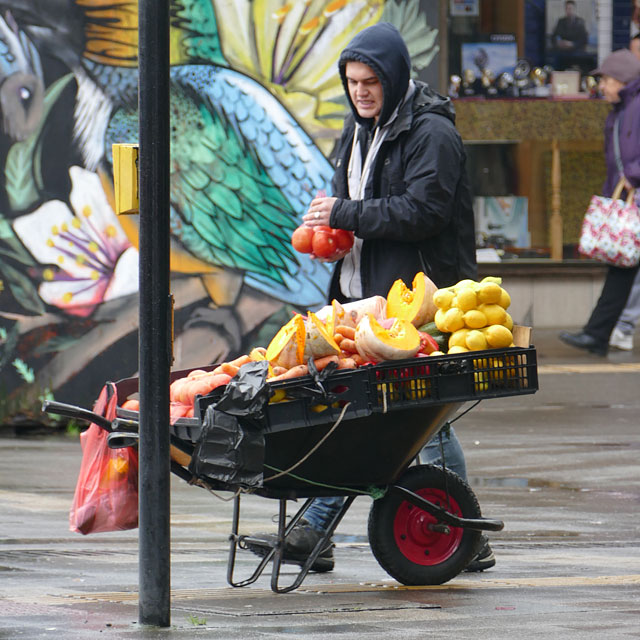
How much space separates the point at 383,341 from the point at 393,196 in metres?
0.86

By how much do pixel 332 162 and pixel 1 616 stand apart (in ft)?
20.3

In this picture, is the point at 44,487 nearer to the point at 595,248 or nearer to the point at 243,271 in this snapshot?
the point at 243,271

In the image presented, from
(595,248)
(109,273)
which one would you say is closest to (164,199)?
(109,273)

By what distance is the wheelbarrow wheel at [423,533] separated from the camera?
19.6 feet

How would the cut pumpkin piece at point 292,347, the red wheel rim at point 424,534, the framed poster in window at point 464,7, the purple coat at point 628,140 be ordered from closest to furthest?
1. the cut pumpkin piece at point 292,347
2. the red wheel rim at point 424,534
3. the purple coat at point 628,140
4. the framed poster in window at point 464,7

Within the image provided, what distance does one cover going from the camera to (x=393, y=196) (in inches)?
247

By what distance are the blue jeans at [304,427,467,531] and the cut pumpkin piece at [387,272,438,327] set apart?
645 millimetres

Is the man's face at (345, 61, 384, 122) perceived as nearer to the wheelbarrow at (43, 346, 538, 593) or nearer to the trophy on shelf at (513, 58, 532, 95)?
the wheelbarrow at (43, 346, 538, 593)

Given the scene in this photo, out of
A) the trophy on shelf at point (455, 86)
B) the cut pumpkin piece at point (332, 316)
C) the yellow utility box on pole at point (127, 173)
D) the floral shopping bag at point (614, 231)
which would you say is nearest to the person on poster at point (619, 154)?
the floral shopping bag at point (614, 231)

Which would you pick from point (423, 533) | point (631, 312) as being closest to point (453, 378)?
point (423, 533)

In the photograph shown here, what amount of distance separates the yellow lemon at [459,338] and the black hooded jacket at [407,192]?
0.53 meters

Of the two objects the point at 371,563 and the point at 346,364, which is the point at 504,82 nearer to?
the point at 371,563

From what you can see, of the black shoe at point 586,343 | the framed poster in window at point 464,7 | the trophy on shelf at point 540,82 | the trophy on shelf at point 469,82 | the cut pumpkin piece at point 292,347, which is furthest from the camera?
the trophy on shelf at point 540,82

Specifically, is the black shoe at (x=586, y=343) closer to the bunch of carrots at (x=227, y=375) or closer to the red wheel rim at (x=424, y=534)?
the red wheel rim at (x=424, y=534)
